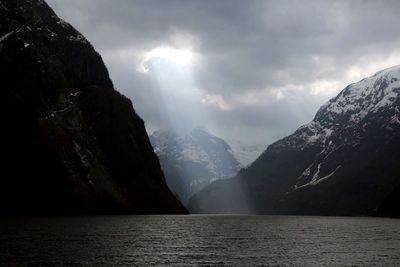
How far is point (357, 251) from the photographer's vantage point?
77.2m

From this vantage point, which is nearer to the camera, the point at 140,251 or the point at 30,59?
the point at 140,251

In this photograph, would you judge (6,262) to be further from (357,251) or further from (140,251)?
(357,251)

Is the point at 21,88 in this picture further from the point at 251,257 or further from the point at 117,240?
the point at 251,257

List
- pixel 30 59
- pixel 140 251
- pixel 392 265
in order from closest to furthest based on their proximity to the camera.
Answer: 1. pixel 392 265
2. pixel 140 251
3. pixel 30 59

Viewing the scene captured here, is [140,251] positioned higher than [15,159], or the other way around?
[15,159]

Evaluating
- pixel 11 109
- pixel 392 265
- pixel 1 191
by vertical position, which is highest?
pixel 11 109

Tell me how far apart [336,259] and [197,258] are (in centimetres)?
1714

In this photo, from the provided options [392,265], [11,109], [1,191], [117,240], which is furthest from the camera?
[11,109]

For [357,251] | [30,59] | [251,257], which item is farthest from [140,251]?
[30,59]

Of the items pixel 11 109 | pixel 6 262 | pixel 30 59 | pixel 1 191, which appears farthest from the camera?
pixel 30 59

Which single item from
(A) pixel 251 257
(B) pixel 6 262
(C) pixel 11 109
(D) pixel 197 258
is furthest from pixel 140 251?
(C) pixel 11 109

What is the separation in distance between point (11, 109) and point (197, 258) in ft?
446

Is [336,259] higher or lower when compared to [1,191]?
lower

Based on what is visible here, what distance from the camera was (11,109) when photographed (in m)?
183
